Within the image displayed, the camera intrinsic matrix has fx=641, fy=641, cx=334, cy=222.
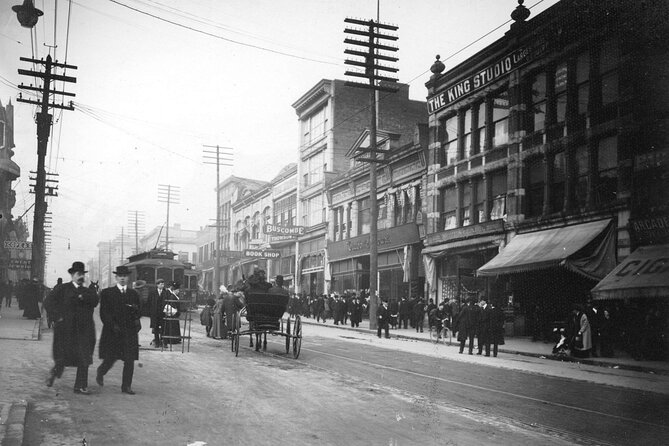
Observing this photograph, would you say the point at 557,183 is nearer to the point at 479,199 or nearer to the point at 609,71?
the point at 609,71

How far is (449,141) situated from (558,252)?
11511 millimetres

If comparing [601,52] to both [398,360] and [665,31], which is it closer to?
[665,31]

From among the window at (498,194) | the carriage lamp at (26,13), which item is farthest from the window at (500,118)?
the carriage lamp at (26,13)

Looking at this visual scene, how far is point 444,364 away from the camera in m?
15.5

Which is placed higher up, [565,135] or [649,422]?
[565,135]

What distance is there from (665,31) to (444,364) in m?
10.8

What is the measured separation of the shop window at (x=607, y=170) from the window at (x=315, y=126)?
30.4m

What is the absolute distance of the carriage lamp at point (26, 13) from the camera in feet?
26.7

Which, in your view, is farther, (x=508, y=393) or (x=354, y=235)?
(x=354, y=235)

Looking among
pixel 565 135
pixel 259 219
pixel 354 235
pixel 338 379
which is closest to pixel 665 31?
pixel 565 135

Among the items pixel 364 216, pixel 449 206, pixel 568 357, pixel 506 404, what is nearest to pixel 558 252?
pixel 568 357

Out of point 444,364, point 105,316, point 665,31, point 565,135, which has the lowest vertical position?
point 444,364

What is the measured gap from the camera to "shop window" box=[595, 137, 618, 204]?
2134 centimetres

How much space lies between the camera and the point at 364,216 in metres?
42.0
